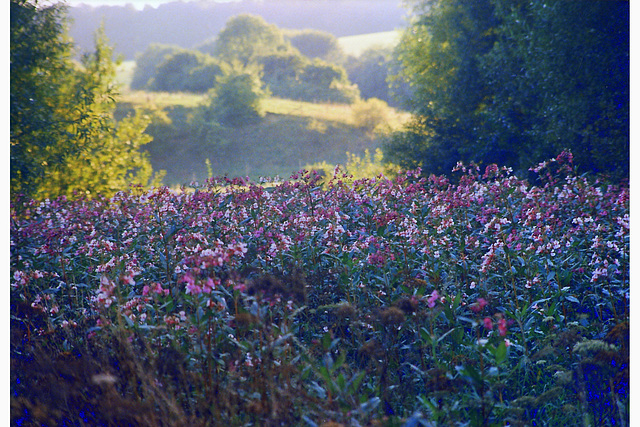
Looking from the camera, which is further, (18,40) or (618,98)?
(18,40)

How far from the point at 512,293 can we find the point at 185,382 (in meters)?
2.25

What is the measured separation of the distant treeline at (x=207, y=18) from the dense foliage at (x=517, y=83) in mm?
2519

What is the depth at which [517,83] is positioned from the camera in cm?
853

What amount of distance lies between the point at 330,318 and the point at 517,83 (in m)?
6.79

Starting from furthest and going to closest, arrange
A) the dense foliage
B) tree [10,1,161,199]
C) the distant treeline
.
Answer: the distant treeline < tree [10,1,161,199] < the dense foliage

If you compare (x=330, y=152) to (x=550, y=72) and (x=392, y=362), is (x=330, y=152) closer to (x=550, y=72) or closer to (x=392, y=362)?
(x=550, y=72)

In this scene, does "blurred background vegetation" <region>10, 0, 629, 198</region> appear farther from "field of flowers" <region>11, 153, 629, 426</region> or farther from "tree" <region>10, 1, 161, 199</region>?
"field of flowers" <region>11, 153, 629, 426</region>

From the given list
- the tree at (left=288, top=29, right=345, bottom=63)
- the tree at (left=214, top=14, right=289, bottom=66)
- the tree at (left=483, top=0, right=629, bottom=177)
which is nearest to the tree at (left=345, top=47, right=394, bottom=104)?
the tree at (left=288, top=29, right=345, bottom=63)

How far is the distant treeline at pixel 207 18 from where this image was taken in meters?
18.8

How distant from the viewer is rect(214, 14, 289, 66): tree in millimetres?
41656

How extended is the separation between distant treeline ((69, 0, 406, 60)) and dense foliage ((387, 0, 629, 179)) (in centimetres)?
252

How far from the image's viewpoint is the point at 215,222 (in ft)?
13.4

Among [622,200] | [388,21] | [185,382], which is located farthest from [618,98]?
[388,21]

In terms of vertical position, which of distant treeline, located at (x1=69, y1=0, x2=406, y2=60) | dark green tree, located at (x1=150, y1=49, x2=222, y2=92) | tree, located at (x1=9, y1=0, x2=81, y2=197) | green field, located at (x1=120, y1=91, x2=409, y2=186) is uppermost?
distant treeline, located at (x1=69, y1=0, x2=406, y2=60)
